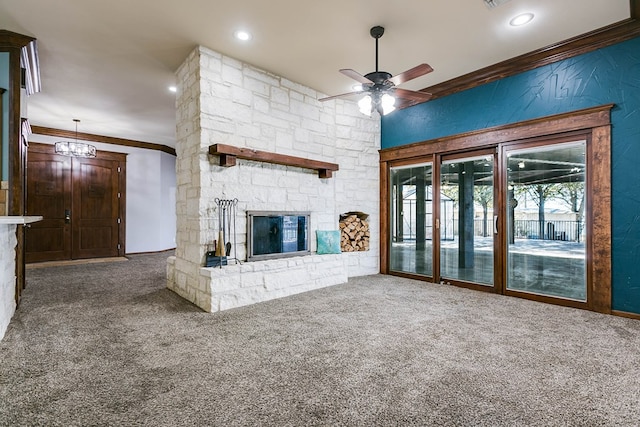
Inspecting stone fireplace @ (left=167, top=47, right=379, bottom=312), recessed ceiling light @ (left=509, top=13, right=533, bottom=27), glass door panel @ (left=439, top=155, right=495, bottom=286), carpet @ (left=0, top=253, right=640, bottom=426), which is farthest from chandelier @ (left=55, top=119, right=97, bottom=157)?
recessed ceiling light @ (left=509, top=13, right=533, bottom=27)

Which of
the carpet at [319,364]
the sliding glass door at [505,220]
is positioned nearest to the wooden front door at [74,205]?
the carpet at [319,364]

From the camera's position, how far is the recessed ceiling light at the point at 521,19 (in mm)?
3119

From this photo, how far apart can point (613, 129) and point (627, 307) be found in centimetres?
186

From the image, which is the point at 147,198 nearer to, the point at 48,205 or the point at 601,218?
the point at 48,205

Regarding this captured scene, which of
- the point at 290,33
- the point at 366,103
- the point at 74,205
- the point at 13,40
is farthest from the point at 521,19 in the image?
the point at 74,205

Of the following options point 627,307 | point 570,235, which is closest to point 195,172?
point 570,235

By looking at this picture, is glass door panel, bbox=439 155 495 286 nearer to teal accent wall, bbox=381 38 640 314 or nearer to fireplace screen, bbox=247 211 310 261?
teal accent wall, bbox=381 38 640 314

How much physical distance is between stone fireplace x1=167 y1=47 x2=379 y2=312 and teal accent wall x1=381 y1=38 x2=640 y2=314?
2378 mm

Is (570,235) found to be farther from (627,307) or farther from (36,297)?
(36,297)

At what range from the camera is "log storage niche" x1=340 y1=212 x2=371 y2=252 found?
5.29m

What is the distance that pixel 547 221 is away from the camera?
407 centimetres

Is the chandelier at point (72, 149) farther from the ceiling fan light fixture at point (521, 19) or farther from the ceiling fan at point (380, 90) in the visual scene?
the ceiling fan light fixture at point (521, 19)

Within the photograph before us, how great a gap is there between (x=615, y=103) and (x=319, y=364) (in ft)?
13.0

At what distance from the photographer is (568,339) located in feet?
8.80
